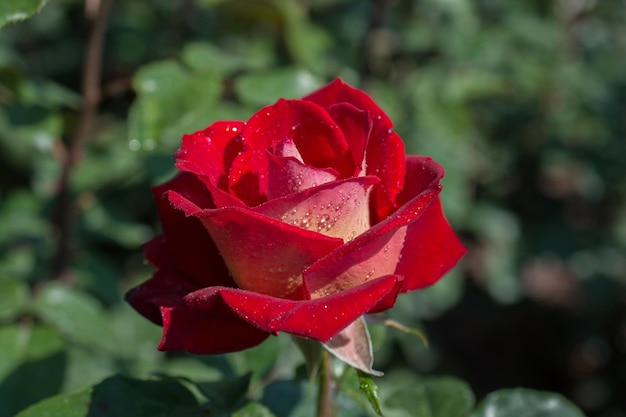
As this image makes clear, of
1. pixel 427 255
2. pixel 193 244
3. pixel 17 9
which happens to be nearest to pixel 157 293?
pixel 193 244

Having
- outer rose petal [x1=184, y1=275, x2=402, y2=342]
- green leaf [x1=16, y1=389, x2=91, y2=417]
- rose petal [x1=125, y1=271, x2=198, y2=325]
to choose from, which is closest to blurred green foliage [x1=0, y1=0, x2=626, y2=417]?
green leaf [x1=16, y1=389, x2=91, y2=417]

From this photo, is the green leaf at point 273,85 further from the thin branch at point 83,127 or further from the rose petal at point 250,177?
the rose petal at point 250,177

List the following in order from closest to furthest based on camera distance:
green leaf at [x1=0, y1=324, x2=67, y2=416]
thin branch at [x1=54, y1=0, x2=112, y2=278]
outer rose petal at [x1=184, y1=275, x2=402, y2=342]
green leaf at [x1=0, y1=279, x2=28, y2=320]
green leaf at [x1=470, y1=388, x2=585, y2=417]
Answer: outer rose petal at [x1=184, y1=275, x2=402, y2=342] → green leaf at [x1=470, y1=388, x2=585, y2=417] → green leaf at [x1=0, y1=324, x2=67, y2=416] → green leaf at [x1=0, y1=279, x2=28, y2=320] → thin branch at [x1=54, y1=0, x2=112, y2=278]

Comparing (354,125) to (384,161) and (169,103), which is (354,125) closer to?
(384,161)

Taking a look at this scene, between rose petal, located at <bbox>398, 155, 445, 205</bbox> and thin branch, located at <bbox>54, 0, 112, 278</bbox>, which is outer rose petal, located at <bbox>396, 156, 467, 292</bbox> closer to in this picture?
rose petal, located at <bbox>398, 155, 445, 205</bbox>

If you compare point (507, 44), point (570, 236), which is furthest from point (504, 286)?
point (507, 44)

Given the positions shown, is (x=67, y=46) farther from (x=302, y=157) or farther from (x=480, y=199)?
(x=302, y=157)

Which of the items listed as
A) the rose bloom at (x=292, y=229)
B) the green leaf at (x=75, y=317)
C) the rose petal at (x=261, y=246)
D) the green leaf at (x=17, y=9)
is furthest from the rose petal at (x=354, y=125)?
the green leaf at (x=75, y=317)
